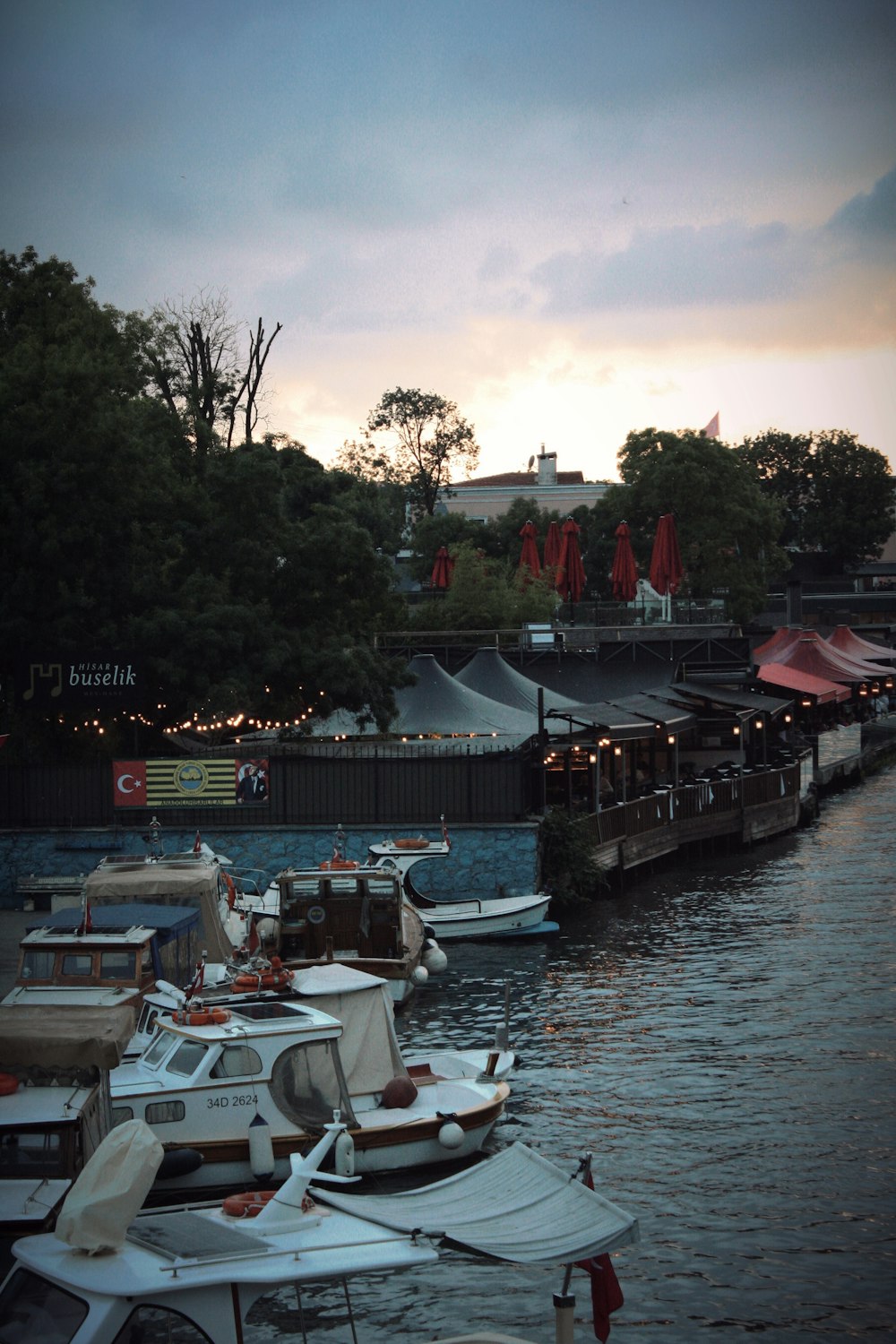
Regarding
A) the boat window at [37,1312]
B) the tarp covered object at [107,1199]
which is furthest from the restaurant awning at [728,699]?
the boat window at [37,1312]

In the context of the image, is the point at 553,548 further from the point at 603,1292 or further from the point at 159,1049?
the point at 603,1292

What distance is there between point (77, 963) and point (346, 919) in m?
5.59

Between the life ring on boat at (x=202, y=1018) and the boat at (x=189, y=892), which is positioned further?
the boat at (x=189, y=892)

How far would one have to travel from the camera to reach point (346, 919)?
77.2 feet

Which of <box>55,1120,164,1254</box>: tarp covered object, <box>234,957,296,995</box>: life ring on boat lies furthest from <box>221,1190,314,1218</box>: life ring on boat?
<box>234,957,296,995</box>: life ring on boat

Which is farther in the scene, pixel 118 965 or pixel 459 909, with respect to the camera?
pixel 459 909

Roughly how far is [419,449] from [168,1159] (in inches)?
3274

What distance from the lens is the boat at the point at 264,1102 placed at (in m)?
15.5

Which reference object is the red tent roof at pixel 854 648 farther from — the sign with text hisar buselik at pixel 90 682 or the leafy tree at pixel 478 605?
the sign with text hisar buselik at pixel 90 682

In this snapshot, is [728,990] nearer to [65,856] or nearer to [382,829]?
[382,829]

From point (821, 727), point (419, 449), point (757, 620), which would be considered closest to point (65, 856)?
point (821, 727)

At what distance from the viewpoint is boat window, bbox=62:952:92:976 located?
745 inches

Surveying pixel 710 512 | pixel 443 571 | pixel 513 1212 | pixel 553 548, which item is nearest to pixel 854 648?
pixel 710 512

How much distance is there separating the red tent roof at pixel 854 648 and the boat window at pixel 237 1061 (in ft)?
198
